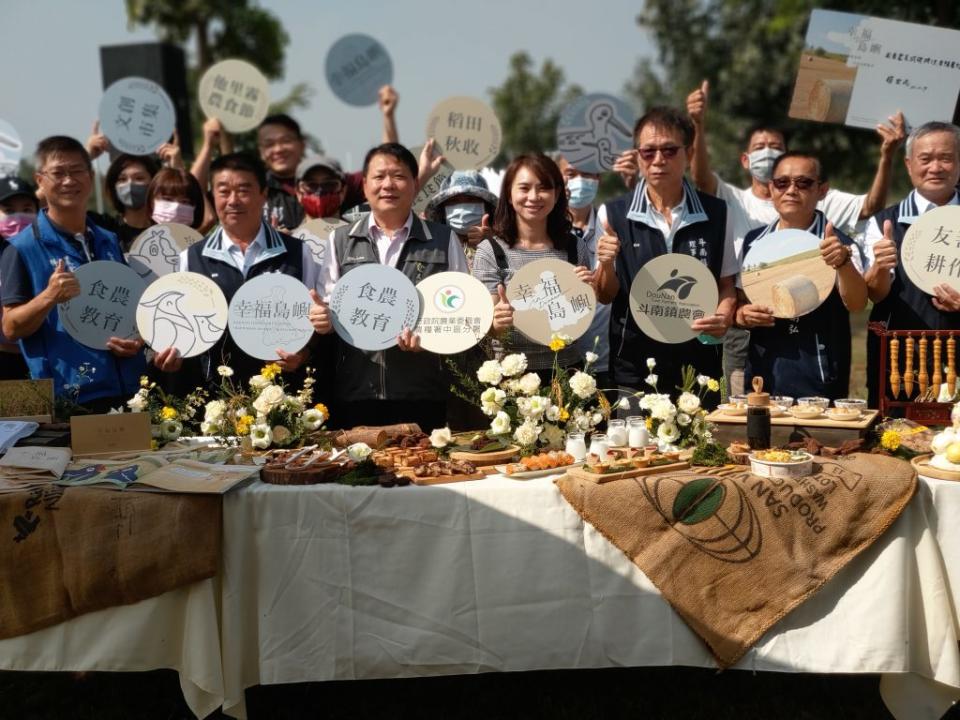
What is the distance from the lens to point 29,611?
3441 millimetres

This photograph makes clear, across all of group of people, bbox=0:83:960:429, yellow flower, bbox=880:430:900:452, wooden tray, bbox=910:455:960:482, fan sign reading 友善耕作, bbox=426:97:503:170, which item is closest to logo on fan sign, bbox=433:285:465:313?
group of people, bbox=0:83:960:429

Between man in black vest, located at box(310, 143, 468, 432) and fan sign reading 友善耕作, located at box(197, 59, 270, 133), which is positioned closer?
man in black vest, located at box(310, 143, 468, 432)

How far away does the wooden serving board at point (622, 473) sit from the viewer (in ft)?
11.4

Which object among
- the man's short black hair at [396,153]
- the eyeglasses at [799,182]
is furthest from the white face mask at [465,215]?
the eyeglasses at [799,182]

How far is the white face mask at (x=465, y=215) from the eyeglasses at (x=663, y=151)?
1.24m

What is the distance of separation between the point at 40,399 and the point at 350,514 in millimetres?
1662

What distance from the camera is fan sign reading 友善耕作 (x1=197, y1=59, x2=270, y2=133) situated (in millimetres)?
7312

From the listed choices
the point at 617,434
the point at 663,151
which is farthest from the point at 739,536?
the point at 663,151

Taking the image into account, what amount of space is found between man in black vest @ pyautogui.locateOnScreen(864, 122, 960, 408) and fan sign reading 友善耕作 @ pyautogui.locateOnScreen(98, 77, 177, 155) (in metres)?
4.78

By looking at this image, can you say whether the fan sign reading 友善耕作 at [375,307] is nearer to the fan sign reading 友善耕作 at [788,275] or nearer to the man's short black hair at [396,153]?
the man's short black hair at [396,153]

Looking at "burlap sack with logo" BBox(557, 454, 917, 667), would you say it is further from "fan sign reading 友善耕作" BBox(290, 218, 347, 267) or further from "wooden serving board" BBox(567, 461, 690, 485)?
"fan sign reading 友善耕作" BBox(290, 218, 347, 267)

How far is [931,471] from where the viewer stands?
345 cm

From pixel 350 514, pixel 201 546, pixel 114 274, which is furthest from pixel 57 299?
pixel 350 514

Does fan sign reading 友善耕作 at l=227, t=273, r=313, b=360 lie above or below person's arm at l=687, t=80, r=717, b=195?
below
